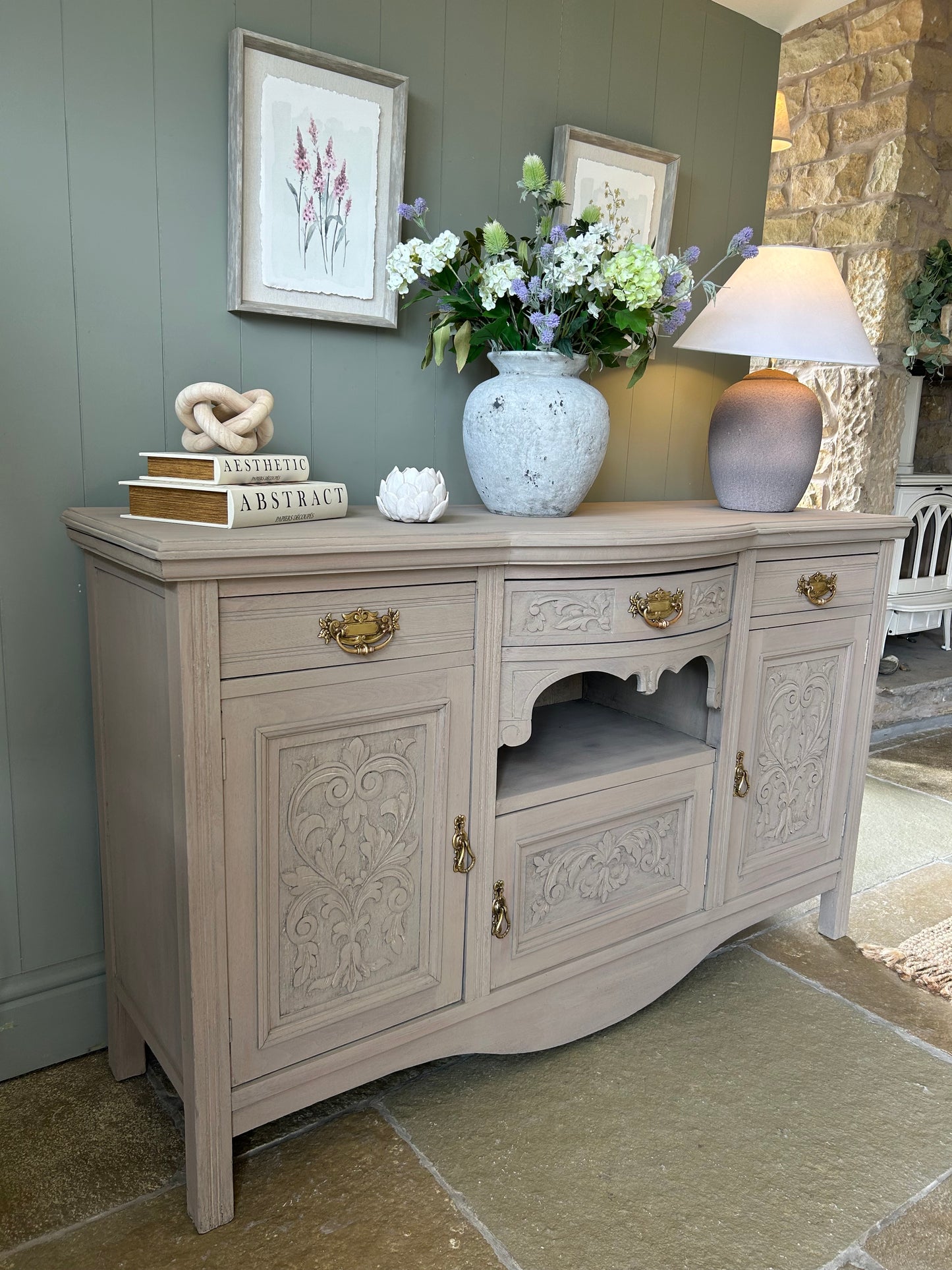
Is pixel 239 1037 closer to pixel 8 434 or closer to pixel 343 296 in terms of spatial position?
pixel 8 434

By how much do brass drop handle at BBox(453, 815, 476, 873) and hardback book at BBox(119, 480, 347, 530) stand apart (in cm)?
51

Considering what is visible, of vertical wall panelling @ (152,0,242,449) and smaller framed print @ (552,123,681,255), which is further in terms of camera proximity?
smaller framed print @ (552,123,681,255)

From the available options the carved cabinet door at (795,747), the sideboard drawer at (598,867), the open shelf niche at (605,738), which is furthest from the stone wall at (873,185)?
the sideboard drawer at (598,867)

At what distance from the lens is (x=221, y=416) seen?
141 cm

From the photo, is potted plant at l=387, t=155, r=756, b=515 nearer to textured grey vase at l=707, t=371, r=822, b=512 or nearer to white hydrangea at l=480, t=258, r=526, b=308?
white hydrangea at l=480, t=258, r=526, b=308

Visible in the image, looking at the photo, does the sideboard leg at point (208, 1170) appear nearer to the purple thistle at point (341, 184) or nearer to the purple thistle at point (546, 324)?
the purple thistle at point (546, 324)

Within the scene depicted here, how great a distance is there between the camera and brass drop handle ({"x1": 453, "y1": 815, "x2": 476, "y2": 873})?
4.66 ft

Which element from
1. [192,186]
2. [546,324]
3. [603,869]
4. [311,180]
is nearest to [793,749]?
[603,869]

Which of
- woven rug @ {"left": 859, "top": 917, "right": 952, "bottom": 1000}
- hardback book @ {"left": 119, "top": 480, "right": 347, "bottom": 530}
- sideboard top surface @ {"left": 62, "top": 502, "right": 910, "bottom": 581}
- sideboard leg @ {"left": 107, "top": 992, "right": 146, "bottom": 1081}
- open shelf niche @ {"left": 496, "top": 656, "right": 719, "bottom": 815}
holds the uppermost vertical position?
hardback book @ {"left": 119, "top": 480, "right": 347, "bottom": 530}

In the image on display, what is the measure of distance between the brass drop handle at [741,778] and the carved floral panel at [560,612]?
0.52 m

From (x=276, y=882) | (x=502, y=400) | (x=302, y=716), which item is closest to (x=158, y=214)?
(x=502, y=400)

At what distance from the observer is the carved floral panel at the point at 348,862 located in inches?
49.7

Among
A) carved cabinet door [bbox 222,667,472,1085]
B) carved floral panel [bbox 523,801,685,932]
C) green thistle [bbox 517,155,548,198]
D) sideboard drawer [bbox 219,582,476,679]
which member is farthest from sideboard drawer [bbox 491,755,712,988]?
green thistle [bbox 517,155,548,198]

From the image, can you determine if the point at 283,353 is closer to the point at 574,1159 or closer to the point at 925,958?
the point at 574,1159
